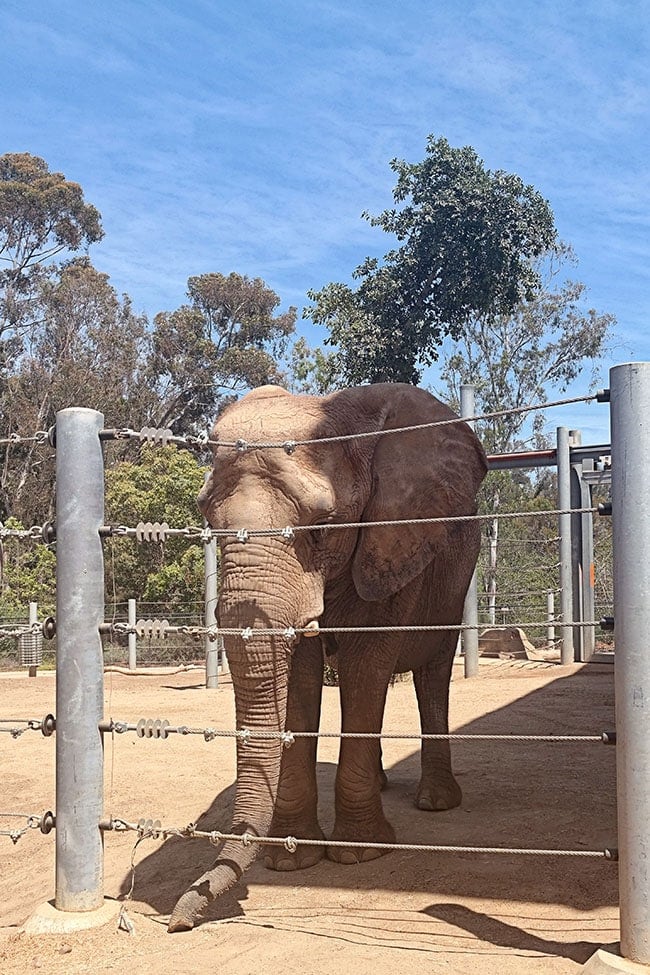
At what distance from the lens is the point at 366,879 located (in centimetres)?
436

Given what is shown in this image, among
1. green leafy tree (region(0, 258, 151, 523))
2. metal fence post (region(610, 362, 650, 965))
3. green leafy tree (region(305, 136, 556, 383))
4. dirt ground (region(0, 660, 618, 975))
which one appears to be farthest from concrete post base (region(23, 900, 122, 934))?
green leafy tree (region(0, 258, 151, 523))

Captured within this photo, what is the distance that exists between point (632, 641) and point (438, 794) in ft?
11.2

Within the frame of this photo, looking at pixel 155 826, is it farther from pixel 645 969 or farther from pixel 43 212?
pixel 43 212

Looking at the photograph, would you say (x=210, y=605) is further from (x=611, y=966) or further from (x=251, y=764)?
(x=611, y=966)

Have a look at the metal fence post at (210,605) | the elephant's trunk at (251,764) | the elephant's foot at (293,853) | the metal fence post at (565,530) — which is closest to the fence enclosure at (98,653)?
the elephant's trunk at (251,764)

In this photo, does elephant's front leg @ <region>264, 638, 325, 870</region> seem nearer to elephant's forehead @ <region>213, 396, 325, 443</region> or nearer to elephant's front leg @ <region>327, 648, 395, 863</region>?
elephant's front leg @ <region>327, 648, 395, 863</region>

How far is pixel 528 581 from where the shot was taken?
2016cm

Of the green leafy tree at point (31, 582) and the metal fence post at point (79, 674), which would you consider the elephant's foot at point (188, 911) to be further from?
the green leafy tree at point (31, 582)

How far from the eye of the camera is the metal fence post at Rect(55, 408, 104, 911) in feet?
11.0

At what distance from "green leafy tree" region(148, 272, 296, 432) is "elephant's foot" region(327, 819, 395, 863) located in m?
28.0

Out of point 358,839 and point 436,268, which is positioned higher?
point 436,268

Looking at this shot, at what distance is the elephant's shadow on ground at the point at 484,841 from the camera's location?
4.00 m

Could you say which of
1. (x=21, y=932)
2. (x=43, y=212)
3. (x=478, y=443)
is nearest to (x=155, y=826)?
(x=21, y=932)

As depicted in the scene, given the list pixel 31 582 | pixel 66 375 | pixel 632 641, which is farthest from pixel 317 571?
pixel 66 375
